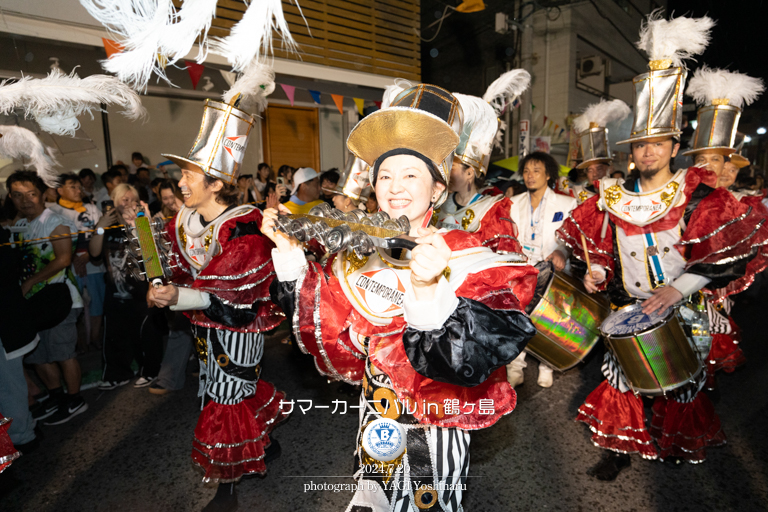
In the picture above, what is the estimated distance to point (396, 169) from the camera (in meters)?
1.63

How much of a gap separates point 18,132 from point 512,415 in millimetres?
4633

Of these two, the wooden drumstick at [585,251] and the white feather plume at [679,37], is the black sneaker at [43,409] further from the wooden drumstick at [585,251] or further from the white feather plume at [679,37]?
the white feather plume at [679,37]

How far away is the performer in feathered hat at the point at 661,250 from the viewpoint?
2.76 metres

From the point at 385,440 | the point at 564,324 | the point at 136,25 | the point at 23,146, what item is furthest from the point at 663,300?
the point at 23,146

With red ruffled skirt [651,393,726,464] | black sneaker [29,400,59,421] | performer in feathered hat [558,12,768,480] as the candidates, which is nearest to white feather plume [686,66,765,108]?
performer in feathered hat [558,12,768,480]

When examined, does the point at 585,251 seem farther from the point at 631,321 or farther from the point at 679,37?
the point at 679,37

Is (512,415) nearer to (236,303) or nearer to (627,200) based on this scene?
(627,200)

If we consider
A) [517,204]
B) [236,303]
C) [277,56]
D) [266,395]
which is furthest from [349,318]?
[277,56]

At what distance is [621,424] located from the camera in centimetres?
315

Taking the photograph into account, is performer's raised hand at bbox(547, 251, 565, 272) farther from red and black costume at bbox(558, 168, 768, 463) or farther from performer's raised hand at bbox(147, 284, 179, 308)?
performer's raised hand at bbox(147, 284, 179, 308)

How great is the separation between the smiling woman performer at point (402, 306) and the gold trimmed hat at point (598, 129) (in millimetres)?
4707

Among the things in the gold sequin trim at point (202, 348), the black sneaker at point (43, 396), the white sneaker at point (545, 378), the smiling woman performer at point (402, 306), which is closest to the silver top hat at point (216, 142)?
the gold sequin trim at point (202, 348)

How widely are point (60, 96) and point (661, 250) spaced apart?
13.3 feet

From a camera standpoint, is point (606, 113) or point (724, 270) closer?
point (724, 270)
